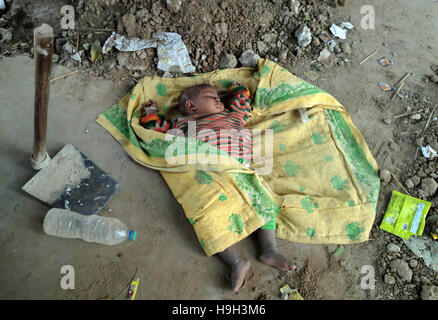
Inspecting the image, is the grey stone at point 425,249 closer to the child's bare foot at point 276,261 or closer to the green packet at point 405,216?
the green packet at point 405,216

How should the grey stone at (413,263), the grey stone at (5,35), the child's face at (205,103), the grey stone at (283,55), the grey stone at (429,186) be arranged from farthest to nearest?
the grey stone at (5,35) → the grey stone at (283,55) → the child's face at (205,103) → the grey stone at (429,186) → the grey stone at (413,263)

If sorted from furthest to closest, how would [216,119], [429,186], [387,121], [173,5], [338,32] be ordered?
[338,32], [173,5], [387,121], [216,119], [429,186]

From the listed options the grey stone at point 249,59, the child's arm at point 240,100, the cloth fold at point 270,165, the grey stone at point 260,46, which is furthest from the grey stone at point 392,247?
the grey stone at point 260,46

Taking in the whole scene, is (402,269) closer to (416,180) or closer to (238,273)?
(416,180)

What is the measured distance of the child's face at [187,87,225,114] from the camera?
241 centimetres

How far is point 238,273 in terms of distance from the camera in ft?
6.43

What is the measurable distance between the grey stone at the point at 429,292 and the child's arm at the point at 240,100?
1641 millimetres

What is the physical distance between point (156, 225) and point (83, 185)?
605mm

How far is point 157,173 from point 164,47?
3.77ft

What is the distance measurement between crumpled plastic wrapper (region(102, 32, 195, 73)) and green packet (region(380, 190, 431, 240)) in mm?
1924

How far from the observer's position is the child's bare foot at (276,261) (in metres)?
1.97

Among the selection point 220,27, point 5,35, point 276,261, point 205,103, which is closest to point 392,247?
point 276,261

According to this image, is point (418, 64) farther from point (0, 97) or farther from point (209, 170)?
point (0, 97)

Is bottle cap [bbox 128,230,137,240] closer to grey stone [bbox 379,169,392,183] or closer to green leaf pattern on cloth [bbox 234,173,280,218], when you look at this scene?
green leaf pattern on cloth [bbox 234,173,280,218]
